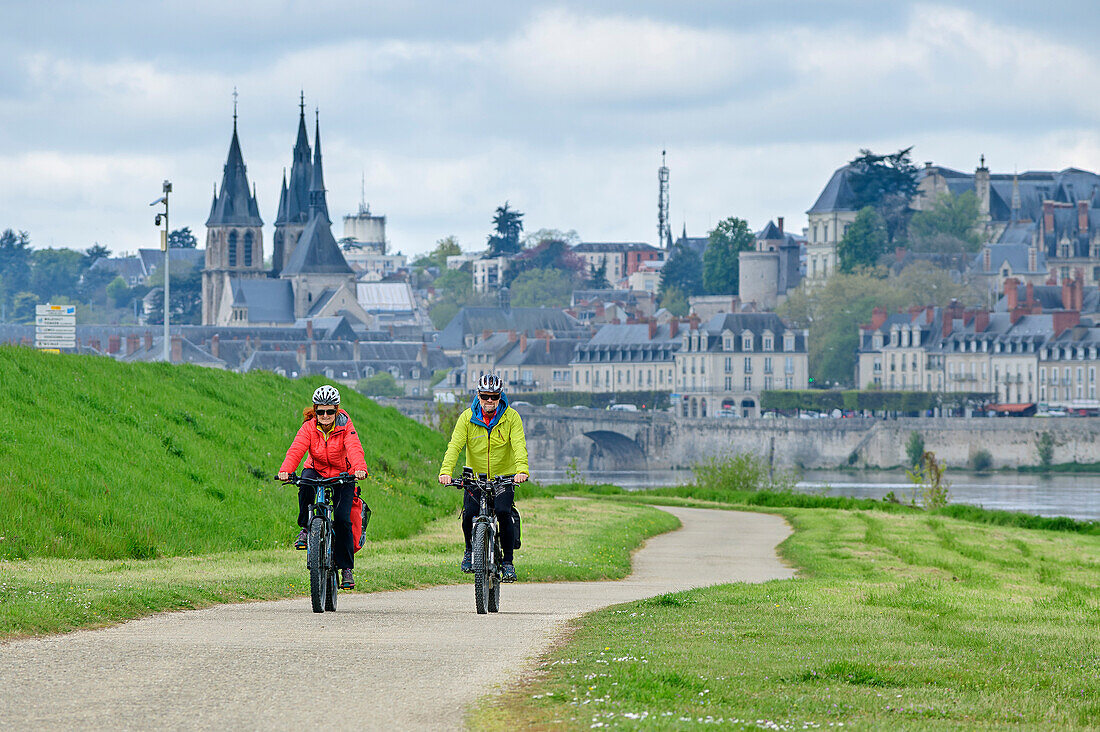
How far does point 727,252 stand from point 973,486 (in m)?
102

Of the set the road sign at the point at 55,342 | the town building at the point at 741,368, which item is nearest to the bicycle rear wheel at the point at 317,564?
the road sign at the point at 55,342

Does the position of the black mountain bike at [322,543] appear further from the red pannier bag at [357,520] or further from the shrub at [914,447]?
the shrub at [914,447]

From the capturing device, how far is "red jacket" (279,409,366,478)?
A: 1429cm

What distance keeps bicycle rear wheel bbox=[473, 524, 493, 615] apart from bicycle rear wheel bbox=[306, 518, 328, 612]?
120 centimetres

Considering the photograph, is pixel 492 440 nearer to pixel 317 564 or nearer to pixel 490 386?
pixel 490 386

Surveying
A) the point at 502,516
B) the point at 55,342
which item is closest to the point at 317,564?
the point at 502,516

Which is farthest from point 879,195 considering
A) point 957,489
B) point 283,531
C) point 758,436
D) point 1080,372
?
point 283,531

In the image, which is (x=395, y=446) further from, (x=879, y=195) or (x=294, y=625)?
→ (x=879, y=195)

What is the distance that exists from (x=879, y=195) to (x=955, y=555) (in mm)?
166368

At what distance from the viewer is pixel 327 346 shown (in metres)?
183

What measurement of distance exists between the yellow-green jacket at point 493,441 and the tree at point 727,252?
7244 inches

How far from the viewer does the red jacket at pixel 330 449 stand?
46.9 ft

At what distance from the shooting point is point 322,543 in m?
14.2

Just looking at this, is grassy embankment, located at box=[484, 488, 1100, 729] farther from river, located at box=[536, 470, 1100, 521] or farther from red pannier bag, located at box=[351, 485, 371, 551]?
river, located at box=[536, 470, 1100, 521]
